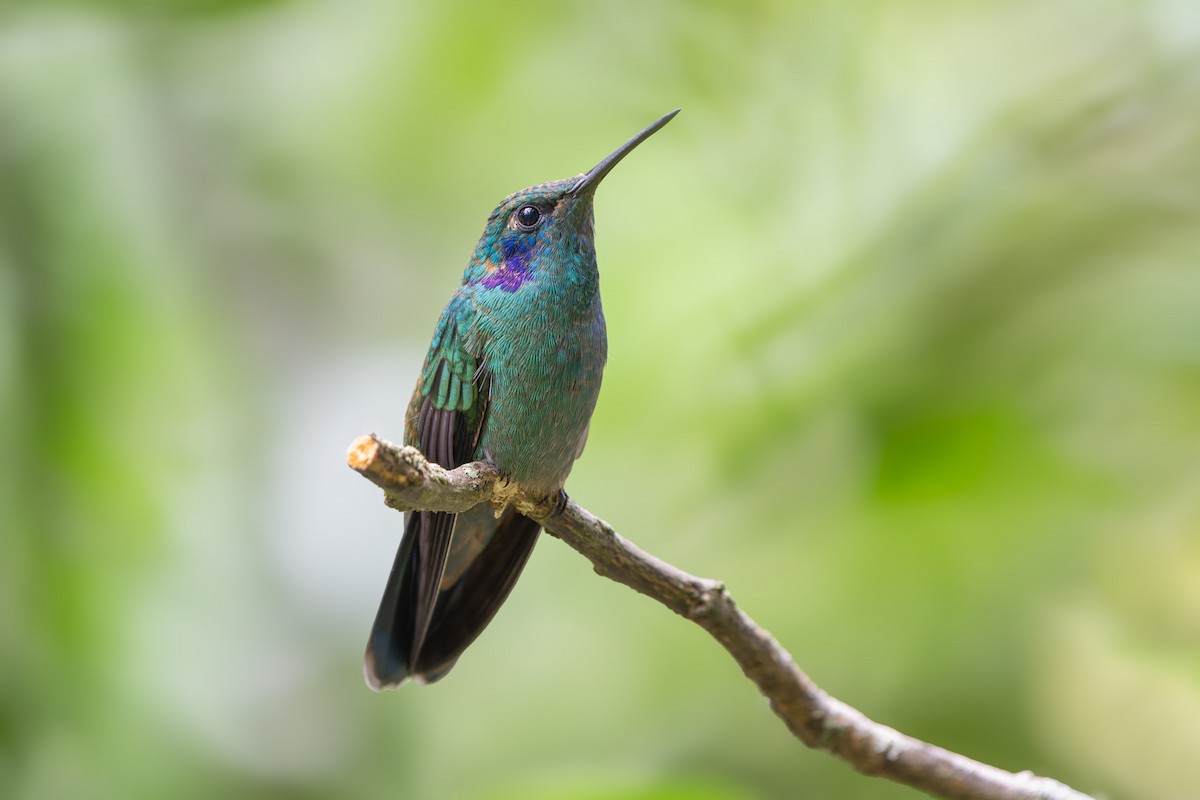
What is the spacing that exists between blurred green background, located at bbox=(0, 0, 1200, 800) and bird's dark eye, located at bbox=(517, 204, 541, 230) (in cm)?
128

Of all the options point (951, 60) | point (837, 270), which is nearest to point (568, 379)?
point (837, 270)

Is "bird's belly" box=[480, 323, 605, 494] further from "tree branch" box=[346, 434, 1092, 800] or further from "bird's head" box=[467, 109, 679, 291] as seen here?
"bird's head" box=[467, 109, 679, 291]

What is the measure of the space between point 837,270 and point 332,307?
78.1 inches

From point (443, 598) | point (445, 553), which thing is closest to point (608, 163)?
point (445, 553)

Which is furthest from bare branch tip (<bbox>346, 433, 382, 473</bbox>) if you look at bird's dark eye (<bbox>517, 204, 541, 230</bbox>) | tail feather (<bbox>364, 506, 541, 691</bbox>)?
bird's dark eye (<bbox>517, 204, 541, 230</bbox>)

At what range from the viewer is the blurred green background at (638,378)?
3488mm

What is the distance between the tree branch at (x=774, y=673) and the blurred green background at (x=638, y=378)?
97cm

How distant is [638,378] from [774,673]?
2047 mm

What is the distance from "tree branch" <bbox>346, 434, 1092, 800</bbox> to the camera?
2.09 metres

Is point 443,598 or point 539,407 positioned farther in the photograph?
point 443,598

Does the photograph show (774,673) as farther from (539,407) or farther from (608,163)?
(608,163)

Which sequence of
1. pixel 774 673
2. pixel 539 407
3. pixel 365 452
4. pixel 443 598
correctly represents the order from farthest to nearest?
pixel 443 598 → pixel 539 407 → pixel 774 673 → pixel 365 452

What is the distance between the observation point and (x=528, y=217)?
261 centimetres

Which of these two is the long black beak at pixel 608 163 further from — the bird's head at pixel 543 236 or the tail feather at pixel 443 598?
the tail feather at pixel 443 598
